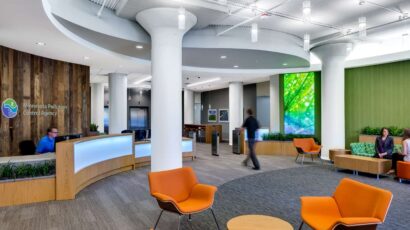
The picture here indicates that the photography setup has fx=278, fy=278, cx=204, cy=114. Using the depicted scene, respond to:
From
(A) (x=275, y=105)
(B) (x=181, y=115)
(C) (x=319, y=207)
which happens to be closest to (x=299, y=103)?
(A) (x=275, y=105)

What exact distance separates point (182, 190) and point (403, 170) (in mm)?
5426

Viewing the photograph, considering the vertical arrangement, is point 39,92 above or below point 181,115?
above

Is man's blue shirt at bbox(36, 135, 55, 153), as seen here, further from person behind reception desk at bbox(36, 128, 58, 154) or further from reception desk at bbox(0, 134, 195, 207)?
reception desk at bbox(0, 134, 195, 207)

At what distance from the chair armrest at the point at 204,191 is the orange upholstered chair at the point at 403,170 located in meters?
5.03

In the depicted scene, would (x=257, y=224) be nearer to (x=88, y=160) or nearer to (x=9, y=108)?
(x=88, y=160)

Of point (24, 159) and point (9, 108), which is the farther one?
point (9, 108)

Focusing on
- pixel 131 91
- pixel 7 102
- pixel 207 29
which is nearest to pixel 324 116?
pixel 207 29

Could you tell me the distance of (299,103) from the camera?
11.5m

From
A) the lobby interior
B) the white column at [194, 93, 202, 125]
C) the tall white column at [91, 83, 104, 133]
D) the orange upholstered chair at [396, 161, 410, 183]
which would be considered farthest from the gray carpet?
the white column at [194, 93, 202, 125]

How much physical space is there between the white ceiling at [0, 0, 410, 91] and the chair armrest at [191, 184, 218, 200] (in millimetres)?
3462

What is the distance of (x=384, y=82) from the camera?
9.80m

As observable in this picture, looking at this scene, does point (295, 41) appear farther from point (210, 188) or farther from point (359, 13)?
point (210, 188)

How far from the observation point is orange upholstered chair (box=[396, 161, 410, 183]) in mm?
6309

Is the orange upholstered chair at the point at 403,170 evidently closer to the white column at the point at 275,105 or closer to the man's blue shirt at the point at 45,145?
the white column at the point at 275,105
